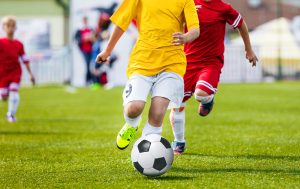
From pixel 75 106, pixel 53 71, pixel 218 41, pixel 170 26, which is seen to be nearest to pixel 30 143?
pixel 218 41

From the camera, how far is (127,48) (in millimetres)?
28375

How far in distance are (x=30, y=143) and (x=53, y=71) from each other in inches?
836

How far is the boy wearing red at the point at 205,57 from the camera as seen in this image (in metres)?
8.67

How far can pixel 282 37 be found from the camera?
31.5m

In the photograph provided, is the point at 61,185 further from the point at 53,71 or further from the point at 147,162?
the point at 53,71

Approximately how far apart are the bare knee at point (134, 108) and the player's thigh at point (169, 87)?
170 millimetres

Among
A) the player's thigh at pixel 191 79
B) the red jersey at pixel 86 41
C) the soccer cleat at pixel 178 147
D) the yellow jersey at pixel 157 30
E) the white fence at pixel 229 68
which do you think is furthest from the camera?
the white fence at pixel 229 68

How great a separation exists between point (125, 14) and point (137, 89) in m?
0.73

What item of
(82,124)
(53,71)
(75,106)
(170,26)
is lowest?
(53,71)

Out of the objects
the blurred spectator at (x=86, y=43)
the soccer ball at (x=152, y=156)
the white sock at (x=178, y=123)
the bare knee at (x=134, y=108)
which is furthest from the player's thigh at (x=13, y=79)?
the blurred spectator at (x=86, y=43)

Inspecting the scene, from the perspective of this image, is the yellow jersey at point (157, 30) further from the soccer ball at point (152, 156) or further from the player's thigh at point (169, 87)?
the soccer ball at point (152, 156)

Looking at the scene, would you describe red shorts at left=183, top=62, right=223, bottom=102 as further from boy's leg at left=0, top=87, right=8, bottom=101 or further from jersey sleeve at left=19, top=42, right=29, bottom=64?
boy's leg at left=0, top=87, right=8, bottom=101

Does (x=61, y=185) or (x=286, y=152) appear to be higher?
(x=61, y=185)

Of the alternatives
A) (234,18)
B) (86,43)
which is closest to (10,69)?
(234,18)
